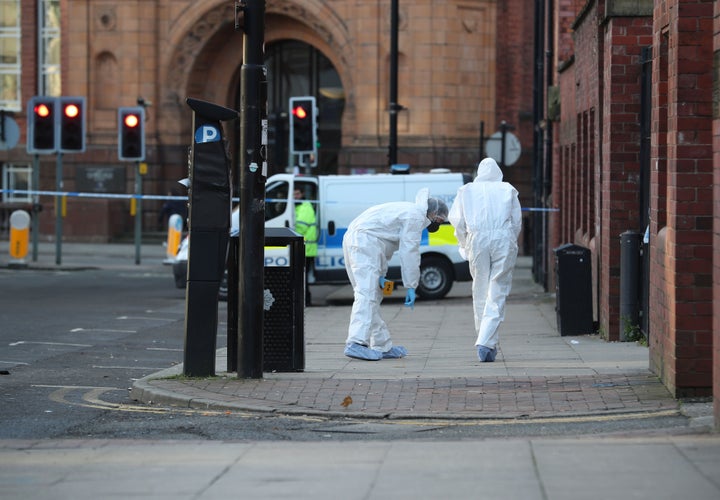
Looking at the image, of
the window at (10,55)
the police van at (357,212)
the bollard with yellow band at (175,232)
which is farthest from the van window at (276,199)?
the window at (10,55)

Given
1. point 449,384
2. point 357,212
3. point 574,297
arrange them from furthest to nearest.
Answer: point 357,212 < point 574,297 < point 449,384

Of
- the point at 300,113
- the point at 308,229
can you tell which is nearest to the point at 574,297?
the point at 308,229

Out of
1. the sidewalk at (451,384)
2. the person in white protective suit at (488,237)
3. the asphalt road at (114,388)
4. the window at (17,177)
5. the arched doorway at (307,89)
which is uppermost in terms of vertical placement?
the arched doorway at (307,89)

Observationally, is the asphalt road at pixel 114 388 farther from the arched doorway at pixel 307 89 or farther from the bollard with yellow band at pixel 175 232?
the arched doorway at pixel 307 89

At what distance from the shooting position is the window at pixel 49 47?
43.7m

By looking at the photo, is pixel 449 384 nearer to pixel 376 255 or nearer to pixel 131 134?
pixel 376 255

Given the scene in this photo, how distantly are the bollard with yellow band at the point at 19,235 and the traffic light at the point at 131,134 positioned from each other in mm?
2941

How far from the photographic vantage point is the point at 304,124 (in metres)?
27.5

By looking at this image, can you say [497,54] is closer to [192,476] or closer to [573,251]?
[573,251]

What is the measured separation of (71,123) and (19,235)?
8.87ft

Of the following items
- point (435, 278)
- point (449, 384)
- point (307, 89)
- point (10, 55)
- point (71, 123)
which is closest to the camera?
point (449, 384)

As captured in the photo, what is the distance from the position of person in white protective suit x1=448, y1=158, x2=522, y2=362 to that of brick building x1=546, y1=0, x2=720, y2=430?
130cm

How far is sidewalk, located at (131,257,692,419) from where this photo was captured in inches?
403

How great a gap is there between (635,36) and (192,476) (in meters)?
8.85
